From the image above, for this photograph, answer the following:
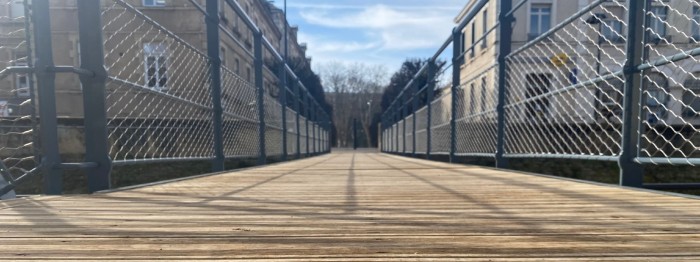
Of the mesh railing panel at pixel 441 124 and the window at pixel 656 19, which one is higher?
the window at pixel 656 19

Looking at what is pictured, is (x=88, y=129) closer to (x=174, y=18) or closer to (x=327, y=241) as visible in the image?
(x=327, y=241)

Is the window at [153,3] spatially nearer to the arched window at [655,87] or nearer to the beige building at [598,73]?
the beige building at [598,73]

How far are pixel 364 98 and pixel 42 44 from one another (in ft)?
99.9

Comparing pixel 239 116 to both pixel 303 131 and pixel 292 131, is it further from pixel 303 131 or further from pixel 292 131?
pixel 303 131

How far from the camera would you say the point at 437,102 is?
485 centimetres

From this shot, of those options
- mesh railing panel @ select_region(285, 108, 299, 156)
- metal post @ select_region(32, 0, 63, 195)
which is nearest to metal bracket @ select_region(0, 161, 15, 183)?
metal post @ select_region(32, 0, 63, 195)

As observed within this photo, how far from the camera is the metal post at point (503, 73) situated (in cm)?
270

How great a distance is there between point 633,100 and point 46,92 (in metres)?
2.07

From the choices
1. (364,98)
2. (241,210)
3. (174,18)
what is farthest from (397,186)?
(364,98)

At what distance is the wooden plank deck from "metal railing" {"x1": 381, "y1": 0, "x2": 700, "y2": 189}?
0.45m

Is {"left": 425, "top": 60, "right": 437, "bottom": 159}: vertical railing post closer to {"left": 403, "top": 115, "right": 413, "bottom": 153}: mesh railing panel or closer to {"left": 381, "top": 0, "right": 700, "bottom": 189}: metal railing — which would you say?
{"left": 381, "top": 0, "right": 700, "bottom": 189}: metal railing

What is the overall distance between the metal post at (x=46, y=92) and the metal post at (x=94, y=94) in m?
0.10

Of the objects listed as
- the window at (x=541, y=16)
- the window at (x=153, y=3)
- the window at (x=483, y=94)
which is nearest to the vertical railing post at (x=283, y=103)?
the window at (x=483, y=94)

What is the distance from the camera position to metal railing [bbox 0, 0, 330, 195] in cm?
132
